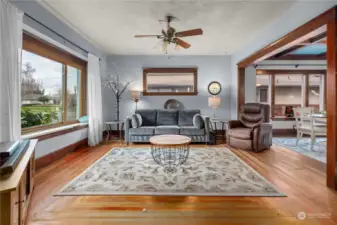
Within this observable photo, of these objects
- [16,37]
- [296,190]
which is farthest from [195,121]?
[16,37]

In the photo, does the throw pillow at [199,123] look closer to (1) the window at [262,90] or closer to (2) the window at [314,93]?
(1) the window at [262,90]

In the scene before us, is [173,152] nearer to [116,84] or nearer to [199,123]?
[199,123]

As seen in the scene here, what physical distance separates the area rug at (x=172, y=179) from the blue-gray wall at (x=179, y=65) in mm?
2705

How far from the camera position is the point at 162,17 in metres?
3.39

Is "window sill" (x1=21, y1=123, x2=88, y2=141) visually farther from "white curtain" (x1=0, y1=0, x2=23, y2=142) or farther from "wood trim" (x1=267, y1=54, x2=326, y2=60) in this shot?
"wood trim" (x1=267, y1=54, x2=326, y2=60)

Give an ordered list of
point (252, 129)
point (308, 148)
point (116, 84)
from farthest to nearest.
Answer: point (116, 84)
point (308, 148)
point (252, 129)

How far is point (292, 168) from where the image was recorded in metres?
3.12

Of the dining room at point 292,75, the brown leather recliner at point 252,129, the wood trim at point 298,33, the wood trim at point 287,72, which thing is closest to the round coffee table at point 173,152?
the brown leather recliner at point 252,129

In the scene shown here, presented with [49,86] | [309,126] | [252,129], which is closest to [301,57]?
[309,126]

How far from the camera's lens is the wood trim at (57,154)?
3.16m

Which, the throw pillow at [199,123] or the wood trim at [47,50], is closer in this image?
the wood trim at [47,50]

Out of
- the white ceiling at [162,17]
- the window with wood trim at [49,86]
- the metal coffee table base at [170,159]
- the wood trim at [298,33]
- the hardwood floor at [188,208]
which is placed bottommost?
the hardwood floor at [188,208]

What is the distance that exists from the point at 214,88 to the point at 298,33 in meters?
3.23

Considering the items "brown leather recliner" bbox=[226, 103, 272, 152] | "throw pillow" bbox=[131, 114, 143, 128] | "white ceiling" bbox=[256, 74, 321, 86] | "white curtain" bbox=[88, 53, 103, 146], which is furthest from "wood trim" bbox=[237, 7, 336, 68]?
"white curtain" bbox=[88, 53, 103, 146]
